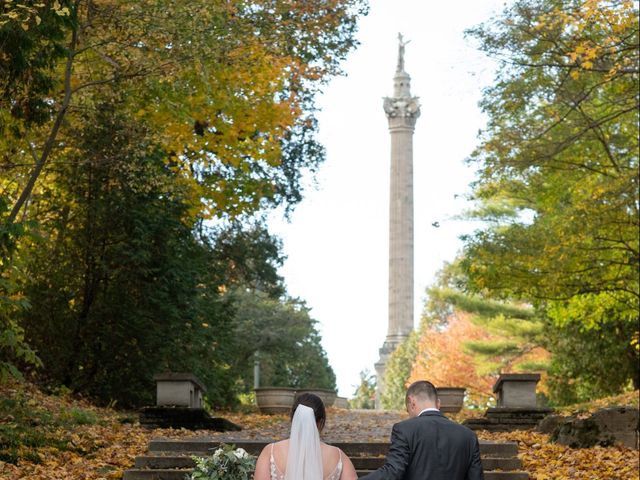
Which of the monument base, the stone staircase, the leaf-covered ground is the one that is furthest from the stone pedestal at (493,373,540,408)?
the monument base

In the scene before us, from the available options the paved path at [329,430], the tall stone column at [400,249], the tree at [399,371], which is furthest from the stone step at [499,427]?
the tall stone column at [400,249]

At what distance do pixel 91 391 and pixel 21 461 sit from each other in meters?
9.37

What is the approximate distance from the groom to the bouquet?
2513mm

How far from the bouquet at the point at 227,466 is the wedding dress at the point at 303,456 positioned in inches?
90.8

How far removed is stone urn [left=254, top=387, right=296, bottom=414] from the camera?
28047 millimetres

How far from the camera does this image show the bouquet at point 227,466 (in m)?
9.22

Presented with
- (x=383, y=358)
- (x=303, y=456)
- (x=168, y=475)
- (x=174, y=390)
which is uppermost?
(x=383, y=358)

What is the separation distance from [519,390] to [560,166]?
21.8ft

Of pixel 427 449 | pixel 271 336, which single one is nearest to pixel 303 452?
pixel 427 449

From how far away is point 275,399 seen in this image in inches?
1113

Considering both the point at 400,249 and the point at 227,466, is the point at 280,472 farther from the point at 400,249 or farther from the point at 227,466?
the point at 400,249

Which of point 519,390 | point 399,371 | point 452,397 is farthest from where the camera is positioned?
point 399,371

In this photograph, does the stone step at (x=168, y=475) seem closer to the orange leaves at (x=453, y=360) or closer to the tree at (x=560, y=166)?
the tree at (x=560, y=166)

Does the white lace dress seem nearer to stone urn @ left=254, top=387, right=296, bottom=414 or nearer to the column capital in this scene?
stone urn @ left=254, top=387, right=296, bottom=414
